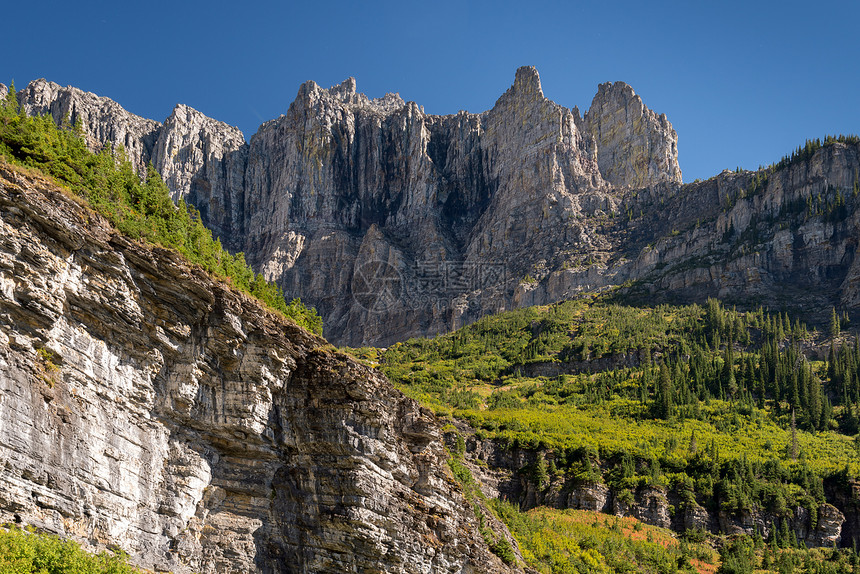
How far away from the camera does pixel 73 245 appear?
78.3 feet

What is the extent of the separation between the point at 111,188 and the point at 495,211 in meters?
156

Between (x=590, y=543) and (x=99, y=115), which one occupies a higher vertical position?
(x=99, y=115)

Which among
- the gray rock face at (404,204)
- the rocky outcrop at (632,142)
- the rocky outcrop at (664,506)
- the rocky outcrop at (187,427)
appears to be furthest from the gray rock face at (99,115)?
the rocky outcrop at (187,427)

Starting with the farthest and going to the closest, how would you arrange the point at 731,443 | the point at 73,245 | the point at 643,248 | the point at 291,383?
1. the point at 643,248
2. the point at 731,443
3. the point at 291,383
4. the point at 73,245

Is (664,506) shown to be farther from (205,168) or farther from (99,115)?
(99,115)

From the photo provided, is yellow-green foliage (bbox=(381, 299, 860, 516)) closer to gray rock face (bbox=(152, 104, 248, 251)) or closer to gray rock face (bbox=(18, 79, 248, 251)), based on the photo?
gray rock face (bbox=(152, 104, 248, 251))

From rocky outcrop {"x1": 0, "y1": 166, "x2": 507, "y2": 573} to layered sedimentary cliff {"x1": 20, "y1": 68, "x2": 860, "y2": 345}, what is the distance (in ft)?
342

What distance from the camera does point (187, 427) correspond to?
27.7 metres

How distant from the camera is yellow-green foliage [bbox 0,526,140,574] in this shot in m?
19.1

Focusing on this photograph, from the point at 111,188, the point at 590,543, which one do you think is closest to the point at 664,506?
the point at 590,543

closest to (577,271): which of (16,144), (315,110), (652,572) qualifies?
(315,110)

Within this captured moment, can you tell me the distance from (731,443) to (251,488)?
2328 inches

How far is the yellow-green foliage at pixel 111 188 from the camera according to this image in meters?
26.9

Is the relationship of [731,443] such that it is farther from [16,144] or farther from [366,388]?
[16,144]
